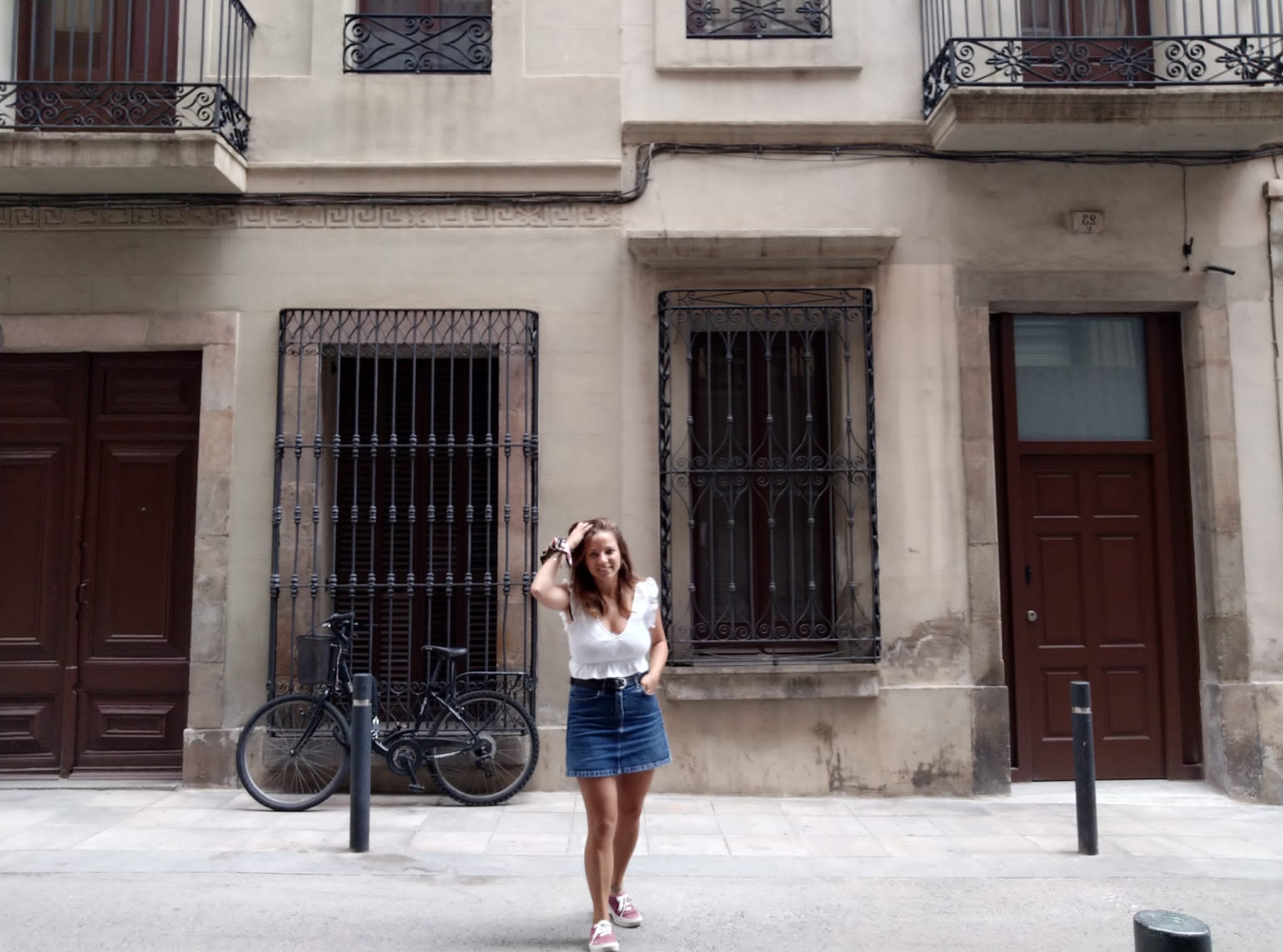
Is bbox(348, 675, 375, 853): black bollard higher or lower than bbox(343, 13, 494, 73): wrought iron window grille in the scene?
lower

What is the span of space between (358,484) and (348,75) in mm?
2909

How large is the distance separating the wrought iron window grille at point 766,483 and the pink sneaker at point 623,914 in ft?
8.79

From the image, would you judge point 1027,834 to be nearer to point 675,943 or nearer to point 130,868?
point 675,943

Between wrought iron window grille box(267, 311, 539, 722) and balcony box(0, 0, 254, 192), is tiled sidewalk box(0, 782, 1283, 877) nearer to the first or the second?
wrought iron window grille box(267, 311, 539, 722)

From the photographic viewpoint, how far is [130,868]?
5156 mm

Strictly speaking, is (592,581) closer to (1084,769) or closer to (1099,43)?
(1084,769)

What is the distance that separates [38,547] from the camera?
23.6 ft

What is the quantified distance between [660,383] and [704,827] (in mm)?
2904

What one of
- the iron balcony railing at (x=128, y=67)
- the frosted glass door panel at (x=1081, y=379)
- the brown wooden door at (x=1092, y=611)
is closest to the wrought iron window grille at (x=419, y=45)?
the iron balcony railing at (x=128, y=67)

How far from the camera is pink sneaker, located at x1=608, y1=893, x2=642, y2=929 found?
4.31m

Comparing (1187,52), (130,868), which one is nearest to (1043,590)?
(1187,52)

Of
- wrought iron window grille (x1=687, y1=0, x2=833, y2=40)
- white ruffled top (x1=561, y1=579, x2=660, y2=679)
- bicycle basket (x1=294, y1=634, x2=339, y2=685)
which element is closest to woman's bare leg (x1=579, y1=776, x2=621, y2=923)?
white ruffled top (x1=561, y1=579, x2=660, y2=679)

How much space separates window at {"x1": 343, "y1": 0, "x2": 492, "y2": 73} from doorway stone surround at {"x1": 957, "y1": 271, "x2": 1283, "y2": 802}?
12.7 feet

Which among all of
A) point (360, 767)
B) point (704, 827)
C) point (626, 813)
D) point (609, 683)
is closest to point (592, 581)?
point (609, 683)
